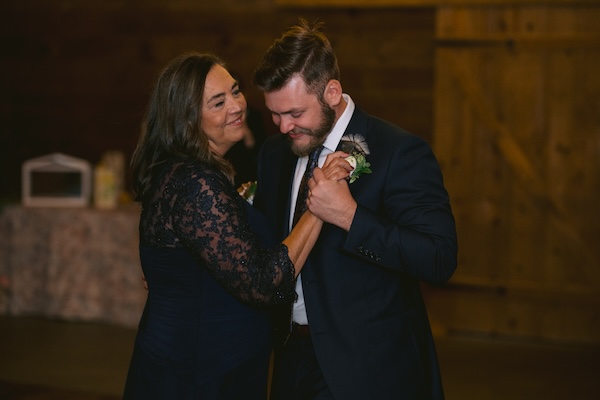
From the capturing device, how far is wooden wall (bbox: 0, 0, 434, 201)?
579 centimetres

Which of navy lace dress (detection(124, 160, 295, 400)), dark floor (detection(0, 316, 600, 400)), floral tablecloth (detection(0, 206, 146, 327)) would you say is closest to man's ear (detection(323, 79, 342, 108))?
Result: navy lace dress (detection(124, 160, 295, 400))

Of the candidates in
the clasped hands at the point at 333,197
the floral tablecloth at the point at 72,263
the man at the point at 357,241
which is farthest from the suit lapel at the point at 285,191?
the floral tablecloth at the point at 72,263

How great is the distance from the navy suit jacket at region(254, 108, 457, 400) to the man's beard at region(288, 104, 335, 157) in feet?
0.26

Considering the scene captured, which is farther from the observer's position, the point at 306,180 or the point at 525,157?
the point at 525,157

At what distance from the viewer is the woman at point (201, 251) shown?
7.13 ft

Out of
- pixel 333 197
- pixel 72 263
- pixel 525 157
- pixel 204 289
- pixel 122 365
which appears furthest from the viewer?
pixel 72 263

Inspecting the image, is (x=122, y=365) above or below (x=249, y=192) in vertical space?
below

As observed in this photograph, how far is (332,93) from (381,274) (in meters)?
0.51

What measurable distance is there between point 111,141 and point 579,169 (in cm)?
368

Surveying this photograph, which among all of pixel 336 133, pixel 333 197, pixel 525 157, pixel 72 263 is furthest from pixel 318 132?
pixel 72 263

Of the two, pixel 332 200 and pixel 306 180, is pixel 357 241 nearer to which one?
pixel 332 200

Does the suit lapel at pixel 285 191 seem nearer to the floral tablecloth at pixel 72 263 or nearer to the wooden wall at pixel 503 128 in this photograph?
the wooden wall at pixel 503 128

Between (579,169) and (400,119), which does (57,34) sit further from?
(579,169)

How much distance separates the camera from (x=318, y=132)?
228 cm
